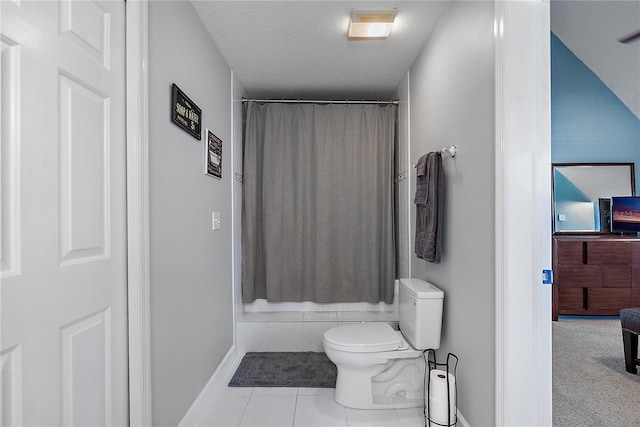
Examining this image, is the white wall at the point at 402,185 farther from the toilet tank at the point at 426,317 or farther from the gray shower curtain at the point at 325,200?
the toilet tank at the point at 426,317

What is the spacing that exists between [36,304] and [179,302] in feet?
2.71

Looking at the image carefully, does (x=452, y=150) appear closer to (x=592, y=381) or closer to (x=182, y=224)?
(x=182, y=224)

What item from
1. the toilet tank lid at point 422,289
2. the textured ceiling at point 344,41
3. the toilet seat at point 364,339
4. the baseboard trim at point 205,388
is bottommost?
the baseboard trim at point 205,388

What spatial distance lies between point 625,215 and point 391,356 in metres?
3.35

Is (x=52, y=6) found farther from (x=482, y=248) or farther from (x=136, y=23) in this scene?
(x=482, y=248)

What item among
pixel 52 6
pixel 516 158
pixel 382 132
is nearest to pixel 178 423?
pixel 52 6

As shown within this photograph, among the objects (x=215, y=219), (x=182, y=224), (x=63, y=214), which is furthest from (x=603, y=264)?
(x=63, y=214)

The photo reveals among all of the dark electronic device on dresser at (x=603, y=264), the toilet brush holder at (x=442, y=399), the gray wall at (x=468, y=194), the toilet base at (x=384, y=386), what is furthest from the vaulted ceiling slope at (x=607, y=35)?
the toilet base at (x=384, y=386)

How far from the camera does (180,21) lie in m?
1.76

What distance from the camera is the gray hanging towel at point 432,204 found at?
6.50 ft

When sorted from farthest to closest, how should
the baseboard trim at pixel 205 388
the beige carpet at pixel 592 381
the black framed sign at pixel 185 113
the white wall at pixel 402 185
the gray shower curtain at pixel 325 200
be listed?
1. the gray shower curtain at pixel 325 200
2. the white wall at pixel 402 185
3. the beige carpet at pixel 592 381
4. the baseboard trim at pixel 205 388
5. the black framed sign at pixel 185 113

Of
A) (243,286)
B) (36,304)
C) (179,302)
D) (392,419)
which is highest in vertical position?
→ (36,304)

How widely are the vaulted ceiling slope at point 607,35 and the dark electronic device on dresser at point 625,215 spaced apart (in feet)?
4.97

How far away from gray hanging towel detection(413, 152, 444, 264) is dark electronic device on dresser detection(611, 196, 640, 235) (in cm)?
299
